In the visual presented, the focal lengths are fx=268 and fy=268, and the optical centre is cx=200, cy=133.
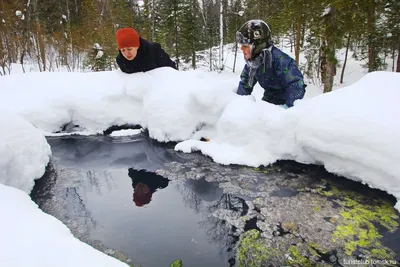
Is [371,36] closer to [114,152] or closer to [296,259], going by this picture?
[114,152]

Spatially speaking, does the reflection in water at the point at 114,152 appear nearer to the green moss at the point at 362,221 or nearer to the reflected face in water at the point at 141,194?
the reflected face in water at the point at 141,194

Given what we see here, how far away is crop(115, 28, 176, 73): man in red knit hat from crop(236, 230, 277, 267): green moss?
309 cm

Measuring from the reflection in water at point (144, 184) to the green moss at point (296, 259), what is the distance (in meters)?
1.21

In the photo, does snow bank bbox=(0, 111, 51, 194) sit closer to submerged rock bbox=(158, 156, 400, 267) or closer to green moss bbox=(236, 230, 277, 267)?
submerged rock bbox=(158, 156, 400, 267)

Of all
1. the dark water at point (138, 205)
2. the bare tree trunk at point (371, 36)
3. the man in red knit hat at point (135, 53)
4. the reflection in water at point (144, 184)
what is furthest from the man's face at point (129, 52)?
the bare tree trunk at point (371, 36)

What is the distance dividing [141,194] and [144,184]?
0.18 metres

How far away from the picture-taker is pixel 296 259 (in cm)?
152

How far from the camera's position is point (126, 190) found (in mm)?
2477

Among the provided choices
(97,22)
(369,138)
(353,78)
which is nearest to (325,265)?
(369,138)

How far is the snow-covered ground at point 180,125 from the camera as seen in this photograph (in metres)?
1.50

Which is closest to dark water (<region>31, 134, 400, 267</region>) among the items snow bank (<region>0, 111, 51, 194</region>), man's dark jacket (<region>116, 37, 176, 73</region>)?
snow bank (<region>0, 111, 51, 194</region>)

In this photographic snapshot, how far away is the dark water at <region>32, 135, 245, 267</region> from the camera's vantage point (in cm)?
171

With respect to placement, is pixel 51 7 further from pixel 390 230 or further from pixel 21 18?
pixel 390 230

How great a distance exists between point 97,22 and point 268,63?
1749cm
